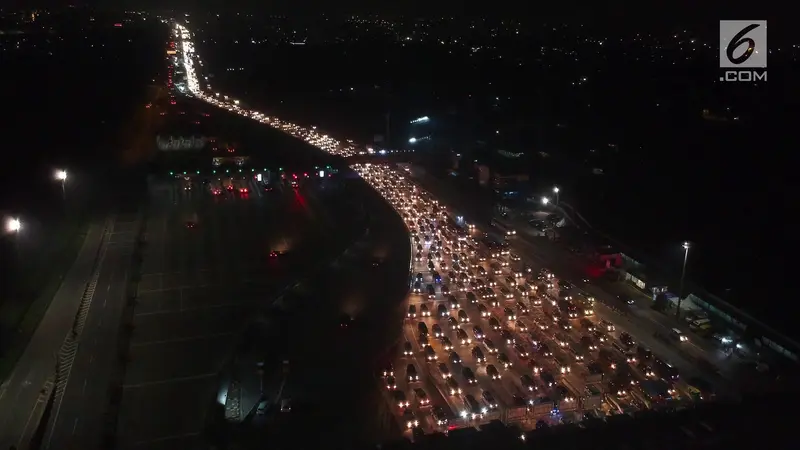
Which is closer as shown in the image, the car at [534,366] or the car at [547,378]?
the car at [547,378]

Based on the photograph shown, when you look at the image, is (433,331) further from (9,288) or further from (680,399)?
(9,288)

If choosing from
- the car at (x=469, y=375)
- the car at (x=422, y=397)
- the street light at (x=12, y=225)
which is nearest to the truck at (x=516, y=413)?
the car at (x=469, y=375)

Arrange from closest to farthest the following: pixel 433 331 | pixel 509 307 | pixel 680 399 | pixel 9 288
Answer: pixel 680 399 → pixel 9 288 → pixel 433 331 → pixel 509 307

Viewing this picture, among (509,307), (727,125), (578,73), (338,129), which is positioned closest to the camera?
(509,307)

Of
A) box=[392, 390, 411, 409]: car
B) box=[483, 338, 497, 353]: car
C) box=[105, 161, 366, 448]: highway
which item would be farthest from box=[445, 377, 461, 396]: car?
box=[105, 161, 366, 448]: highway

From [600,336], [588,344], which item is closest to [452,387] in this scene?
[588,344]

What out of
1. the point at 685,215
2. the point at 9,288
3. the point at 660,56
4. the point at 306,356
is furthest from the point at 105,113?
the point at 660,56

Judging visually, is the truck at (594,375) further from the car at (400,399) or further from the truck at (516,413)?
the car at (400,399)
